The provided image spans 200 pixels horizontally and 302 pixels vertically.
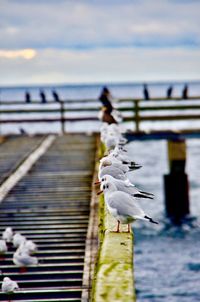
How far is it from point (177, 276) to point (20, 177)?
4377 mm

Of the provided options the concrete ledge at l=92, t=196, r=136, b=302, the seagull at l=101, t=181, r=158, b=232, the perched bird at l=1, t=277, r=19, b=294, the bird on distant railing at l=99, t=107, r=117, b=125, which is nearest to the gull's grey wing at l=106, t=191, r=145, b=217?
the seagull at l=101, t=181, r=158, b=232

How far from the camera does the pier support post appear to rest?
22.9 metres

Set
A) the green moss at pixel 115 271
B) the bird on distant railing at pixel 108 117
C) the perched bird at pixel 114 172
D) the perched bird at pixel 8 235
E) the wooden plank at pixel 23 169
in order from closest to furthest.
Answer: the green moss at pixel 115 271 → the perched bird at pixel 114 172 → the perched bird at pixel 8 235 → the wooden plank at pixel 23 169 → the bird on distant railing at pixel 108 117

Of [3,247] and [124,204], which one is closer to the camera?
[124,204]

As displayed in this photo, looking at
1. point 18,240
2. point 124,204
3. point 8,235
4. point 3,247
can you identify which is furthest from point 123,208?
point 8,235

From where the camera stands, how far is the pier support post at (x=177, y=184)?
2286 cm

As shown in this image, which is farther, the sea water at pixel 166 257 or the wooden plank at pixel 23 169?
the sea water at pixel 166 257

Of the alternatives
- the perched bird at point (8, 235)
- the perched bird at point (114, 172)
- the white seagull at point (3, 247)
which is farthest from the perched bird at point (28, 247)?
the perched bird at point (114, 172)

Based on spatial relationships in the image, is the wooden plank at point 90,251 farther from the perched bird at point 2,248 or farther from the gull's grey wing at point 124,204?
the gull's grey wing at point 124,204

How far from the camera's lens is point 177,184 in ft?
75.2

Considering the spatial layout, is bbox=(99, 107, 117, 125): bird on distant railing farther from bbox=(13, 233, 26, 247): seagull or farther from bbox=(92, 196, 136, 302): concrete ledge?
bbox=(92, 196, 136, 302): concrete ledge

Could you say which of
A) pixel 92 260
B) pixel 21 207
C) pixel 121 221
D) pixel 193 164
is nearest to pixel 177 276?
pixel 21 207

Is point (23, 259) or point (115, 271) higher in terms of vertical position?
point (23, 259)

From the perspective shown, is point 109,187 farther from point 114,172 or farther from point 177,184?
point 177,184
